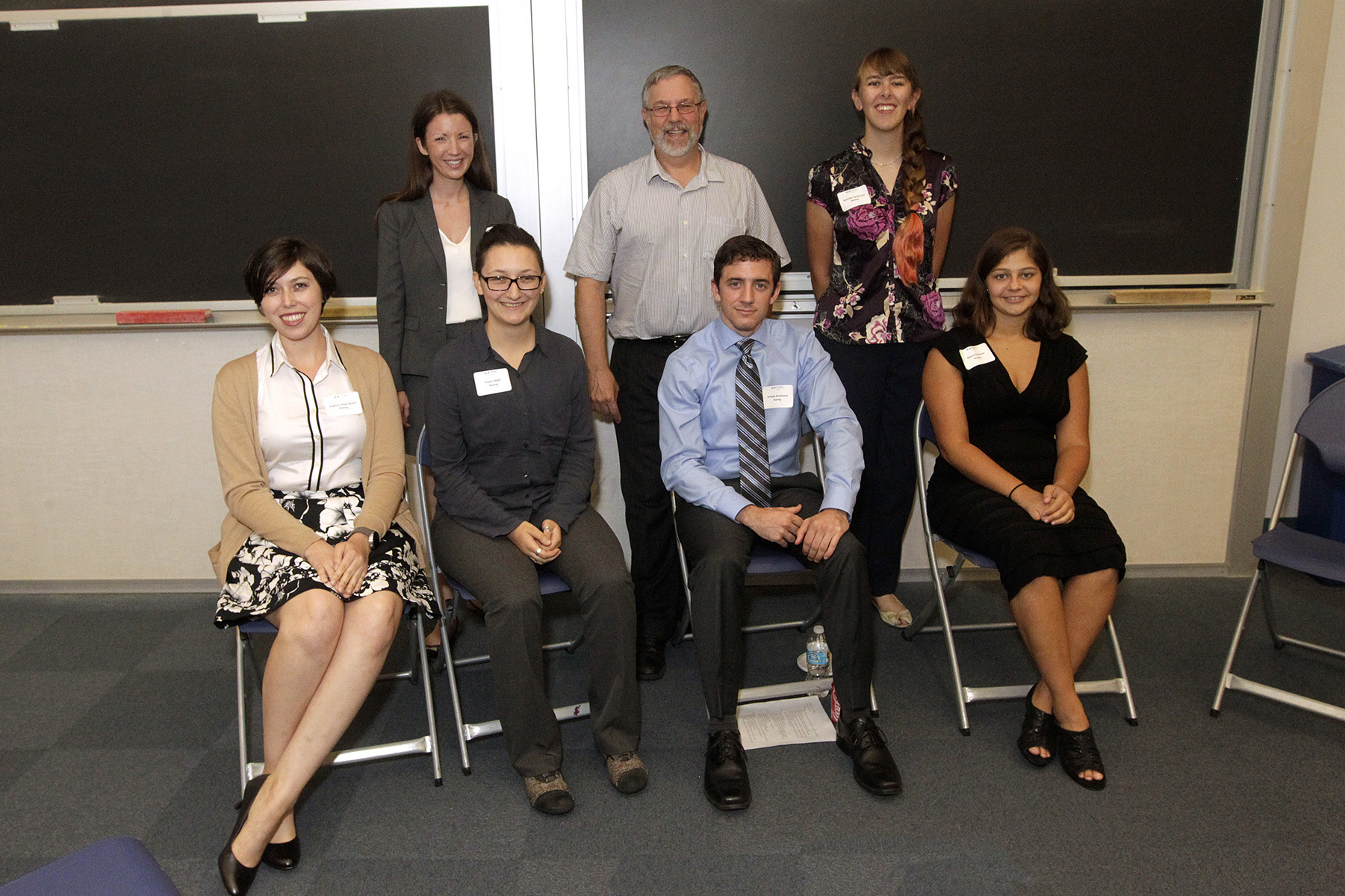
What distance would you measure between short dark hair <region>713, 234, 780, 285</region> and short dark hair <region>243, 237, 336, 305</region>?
1.09 m

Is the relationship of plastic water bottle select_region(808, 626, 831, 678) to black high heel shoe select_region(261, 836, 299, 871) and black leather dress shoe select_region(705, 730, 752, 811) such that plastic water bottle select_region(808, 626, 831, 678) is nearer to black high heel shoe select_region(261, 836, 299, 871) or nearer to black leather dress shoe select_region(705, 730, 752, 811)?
black leather dress shoe select_region(705, 730, 752, 811)

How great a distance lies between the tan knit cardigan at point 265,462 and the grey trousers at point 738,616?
873 millimetres

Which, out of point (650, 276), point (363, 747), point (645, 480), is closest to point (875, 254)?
point (650, 276)

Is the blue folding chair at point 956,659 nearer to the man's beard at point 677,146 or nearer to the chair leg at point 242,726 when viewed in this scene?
the man's beard at point 677,146

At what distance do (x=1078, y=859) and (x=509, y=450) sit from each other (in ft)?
5.62

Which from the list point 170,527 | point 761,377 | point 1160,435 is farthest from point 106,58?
point 1160,435

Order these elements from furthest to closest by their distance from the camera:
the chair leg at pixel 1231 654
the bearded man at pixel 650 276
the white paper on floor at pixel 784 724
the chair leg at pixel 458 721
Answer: the bearded man at pixel 650 276 < the chair leg at pixel 1231 654 < the white paper on floor at pixel 784 724 < the chair leg at pixel 458 721

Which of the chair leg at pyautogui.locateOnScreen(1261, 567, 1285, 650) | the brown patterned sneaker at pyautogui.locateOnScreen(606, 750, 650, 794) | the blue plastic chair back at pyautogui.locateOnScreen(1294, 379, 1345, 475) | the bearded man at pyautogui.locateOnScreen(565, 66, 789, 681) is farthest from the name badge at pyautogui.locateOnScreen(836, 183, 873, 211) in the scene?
the brown patterned sneaker at pyautogui.locateOnScreen(606, 750, 650, 794)

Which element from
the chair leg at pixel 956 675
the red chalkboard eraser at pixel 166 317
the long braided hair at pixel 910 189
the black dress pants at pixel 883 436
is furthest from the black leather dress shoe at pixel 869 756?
the red chalkboard eraser at pixel 166 317

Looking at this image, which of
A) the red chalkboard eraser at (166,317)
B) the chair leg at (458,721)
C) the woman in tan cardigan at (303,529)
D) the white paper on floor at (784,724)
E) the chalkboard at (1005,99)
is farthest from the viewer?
the red chalkboard eraser at (166,317)

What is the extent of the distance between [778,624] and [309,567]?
1.64m

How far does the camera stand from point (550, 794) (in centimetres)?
218

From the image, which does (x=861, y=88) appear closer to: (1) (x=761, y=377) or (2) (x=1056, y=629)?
(1) (x=761, y=377)

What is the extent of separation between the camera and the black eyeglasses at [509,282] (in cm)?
234
